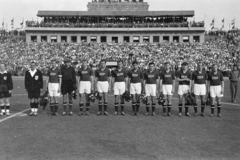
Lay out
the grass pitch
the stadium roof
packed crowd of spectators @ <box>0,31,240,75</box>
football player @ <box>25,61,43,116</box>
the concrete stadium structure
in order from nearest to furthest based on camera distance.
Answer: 1. the grass pitch
2. football player @ <box>25,61,43,116</box>
3. packed crowd of spectators @ <box>0,31,240,75</box>
4. the concrete stadium structure
5. the stadium roof

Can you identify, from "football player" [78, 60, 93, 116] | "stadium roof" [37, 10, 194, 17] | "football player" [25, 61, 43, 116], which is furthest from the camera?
"stadium roof" [37, 10, 194, 17]

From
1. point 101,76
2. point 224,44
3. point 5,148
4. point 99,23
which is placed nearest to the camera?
point 5,148

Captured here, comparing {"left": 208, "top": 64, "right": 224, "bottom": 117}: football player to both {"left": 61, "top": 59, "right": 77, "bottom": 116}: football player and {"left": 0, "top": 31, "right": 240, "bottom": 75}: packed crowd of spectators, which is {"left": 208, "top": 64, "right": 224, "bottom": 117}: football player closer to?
{"left": 61, "top": 59, "right": 77, "bottom": 116}: football player

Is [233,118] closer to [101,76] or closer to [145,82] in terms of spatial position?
[145,82]

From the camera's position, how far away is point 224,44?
2164 inches

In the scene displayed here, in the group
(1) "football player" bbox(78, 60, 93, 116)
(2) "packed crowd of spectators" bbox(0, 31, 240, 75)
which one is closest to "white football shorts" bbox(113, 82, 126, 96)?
(1) "football player" bbox(78, 60, 93, 116)

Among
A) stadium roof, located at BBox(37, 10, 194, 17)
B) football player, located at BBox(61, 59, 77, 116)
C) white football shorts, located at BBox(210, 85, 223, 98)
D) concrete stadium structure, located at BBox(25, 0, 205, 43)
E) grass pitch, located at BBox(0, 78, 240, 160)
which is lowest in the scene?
grass pitch, located at BBox(0, 78, 240, 160)

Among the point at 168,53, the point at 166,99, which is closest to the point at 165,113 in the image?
the point at 166,99

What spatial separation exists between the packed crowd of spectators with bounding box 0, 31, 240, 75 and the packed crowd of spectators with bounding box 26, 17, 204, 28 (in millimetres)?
9662

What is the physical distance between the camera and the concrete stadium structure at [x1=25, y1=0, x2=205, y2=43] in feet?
210

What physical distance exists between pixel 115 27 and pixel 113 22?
2.07 meters

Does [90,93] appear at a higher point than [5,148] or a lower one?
higher

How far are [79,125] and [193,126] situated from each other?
3749 mm

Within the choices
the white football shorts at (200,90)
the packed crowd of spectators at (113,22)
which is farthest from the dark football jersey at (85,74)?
the packed crowd of spectators at (113,22)
